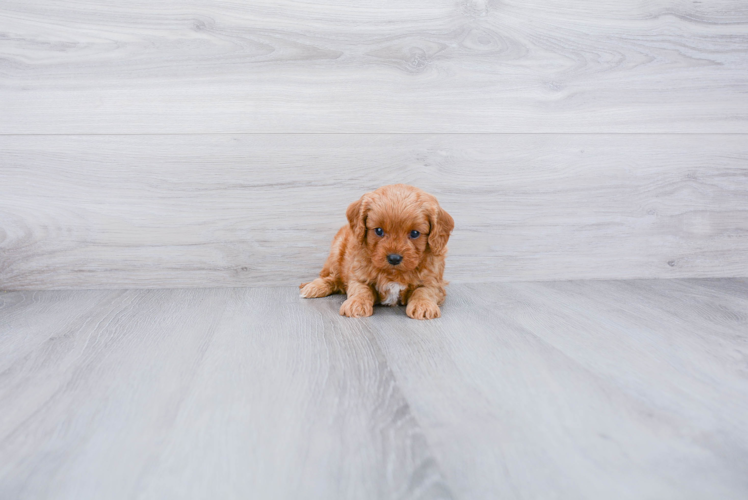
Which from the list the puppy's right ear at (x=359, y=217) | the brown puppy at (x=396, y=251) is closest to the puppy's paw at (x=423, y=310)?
the brown puppy at (x=396, y=251)

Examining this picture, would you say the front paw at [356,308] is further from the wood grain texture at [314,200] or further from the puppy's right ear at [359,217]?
the wood grain texture at [314,200]

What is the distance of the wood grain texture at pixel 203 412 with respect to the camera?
1.83ft

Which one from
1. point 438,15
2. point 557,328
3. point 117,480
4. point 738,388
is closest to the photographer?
point 117,480

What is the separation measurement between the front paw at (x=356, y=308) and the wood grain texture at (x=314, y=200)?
1.27 ft

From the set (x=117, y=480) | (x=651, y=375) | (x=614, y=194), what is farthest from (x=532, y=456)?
(x=614, y=194)

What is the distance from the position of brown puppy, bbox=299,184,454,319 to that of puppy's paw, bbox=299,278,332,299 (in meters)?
0.12

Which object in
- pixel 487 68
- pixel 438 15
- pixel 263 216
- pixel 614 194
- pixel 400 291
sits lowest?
pixel 400 291

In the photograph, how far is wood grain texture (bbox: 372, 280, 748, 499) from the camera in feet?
1.86

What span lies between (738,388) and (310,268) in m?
1.20

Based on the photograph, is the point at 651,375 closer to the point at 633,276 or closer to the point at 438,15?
the point at 633,276

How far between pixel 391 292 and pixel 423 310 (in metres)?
0.13

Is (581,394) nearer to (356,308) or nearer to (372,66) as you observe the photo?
(356,308)

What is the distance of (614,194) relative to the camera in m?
1.69

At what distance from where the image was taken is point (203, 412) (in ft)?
2.37
